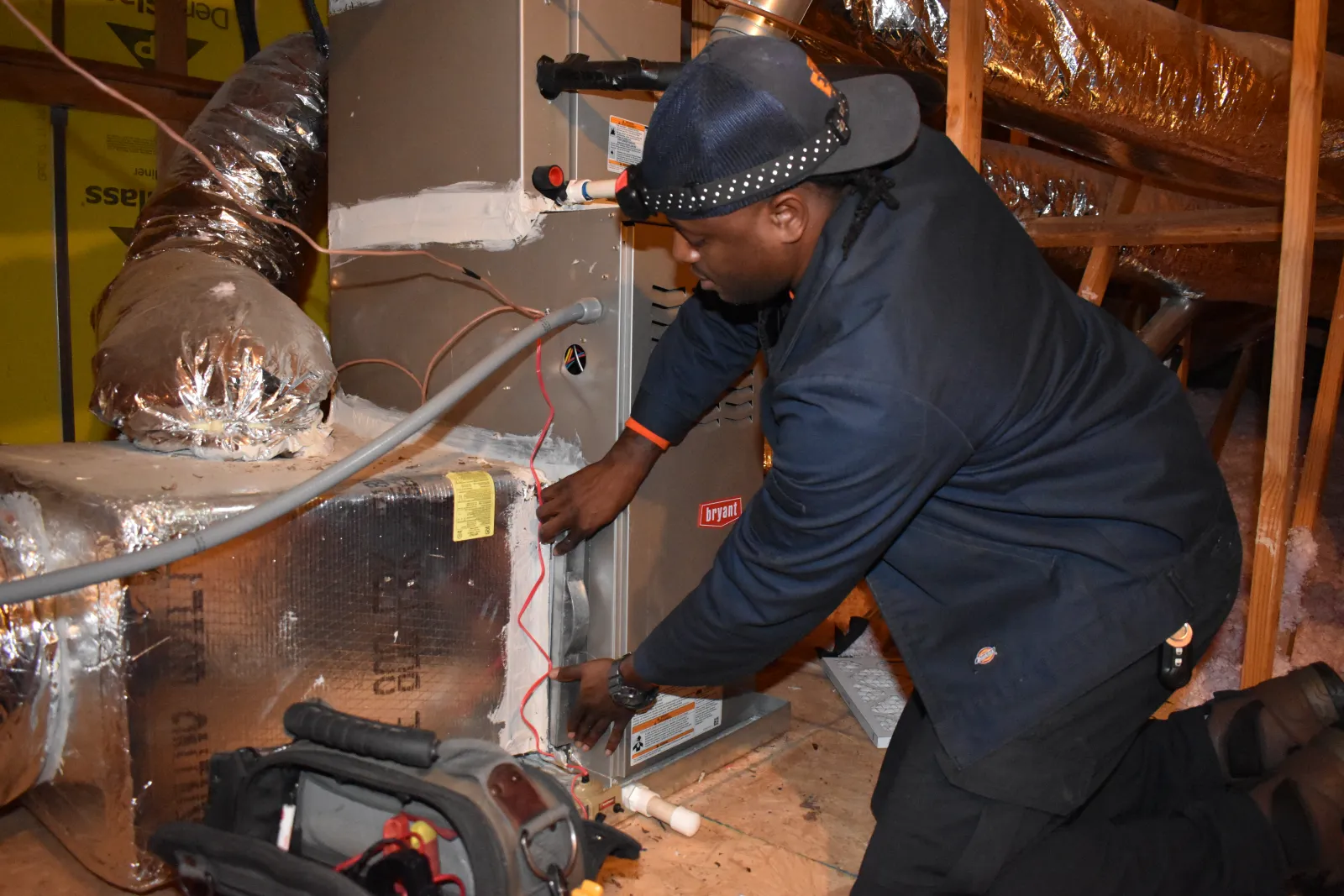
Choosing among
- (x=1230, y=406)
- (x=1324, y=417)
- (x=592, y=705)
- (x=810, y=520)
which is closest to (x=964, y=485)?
(x=810, y=520)

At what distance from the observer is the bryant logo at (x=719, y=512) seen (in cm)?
150

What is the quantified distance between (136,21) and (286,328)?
170 centimetres

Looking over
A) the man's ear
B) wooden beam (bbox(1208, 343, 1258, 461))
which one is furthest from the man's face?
Result: wooden beam (bbox(1208, 343, 1258, 461))

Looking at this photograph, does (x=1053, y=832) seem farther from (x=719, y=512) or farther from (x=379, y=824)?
(x=379, y=824)

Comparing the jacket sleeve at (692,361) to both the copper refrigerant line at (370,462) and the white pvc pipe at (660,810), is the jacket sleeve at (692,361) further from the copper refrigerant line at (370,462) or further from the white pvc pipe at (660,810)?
the white pvc pipe at (660,810)

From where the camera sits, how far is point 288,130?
69.0 inches

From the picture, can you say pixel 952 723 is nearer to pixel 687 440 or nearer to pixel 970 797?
pixel 970 797

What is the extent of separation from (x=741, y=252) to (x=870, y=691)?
118 cm

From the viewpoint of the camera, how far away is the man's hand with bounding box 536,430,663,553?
1.31 m

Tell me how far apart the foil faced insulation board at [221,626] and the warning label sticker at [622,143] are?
0.54 metres

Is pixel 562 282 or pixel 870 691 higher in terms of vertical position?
pixel 562 282

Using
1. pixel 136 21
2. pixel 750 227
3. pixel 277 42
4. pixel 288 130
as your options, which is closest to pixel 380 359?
pixel 288 130

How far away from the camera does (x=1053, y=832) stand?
1077 mm

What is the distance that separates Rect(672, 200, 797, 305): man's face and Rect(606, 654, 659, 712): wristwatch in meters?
0.52
